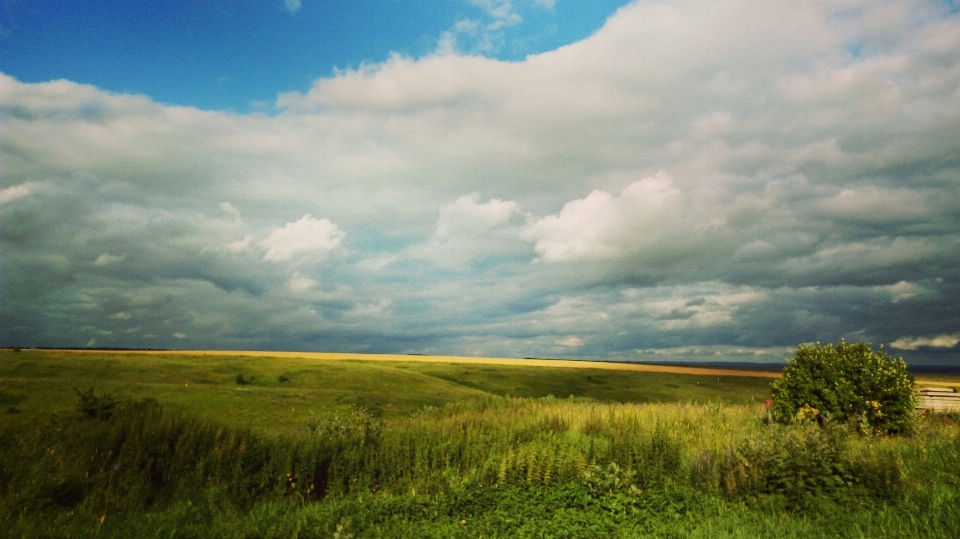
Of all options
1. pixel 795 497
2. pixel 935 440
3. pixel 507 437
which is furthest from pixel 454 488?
pixel 935 440

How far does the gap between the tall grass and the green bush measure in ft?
6.04

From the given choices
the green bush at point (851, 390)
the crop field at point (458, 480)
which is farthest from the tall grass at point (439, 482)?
the green bush at point (851, 390)

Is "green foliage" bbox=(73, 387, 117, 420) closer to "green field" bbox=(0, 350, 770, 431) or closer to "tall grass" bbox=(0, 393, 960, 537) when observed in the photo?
"tall grass" bbox=(0, 393, 960, 537)

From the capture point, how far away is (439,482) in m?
11.6

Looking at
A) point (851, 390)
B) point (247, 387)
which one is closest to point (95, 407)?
point (247, 387)

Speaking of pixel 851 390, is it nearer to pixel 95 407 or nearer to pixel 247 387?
pixel 95 407

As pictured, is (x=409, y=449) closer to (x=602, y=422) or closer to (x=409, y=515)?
(x=409, y=515)

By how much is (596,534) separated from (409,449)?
5.38 m

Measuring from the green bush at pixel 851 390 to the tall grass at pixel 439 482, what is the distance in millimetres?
1842

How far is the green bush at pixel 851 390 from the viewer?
55.0ft

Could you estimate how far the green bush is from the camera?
1675 centimetres

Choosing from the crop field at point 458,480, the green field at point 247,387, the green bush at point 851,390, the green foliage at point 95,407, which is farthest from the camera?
the green field at point 247,387

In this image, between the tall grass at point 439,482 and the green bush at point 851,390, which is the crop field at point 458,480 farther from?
the green bush at point 851,390

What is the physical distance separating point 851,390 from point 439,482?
14002 mm
